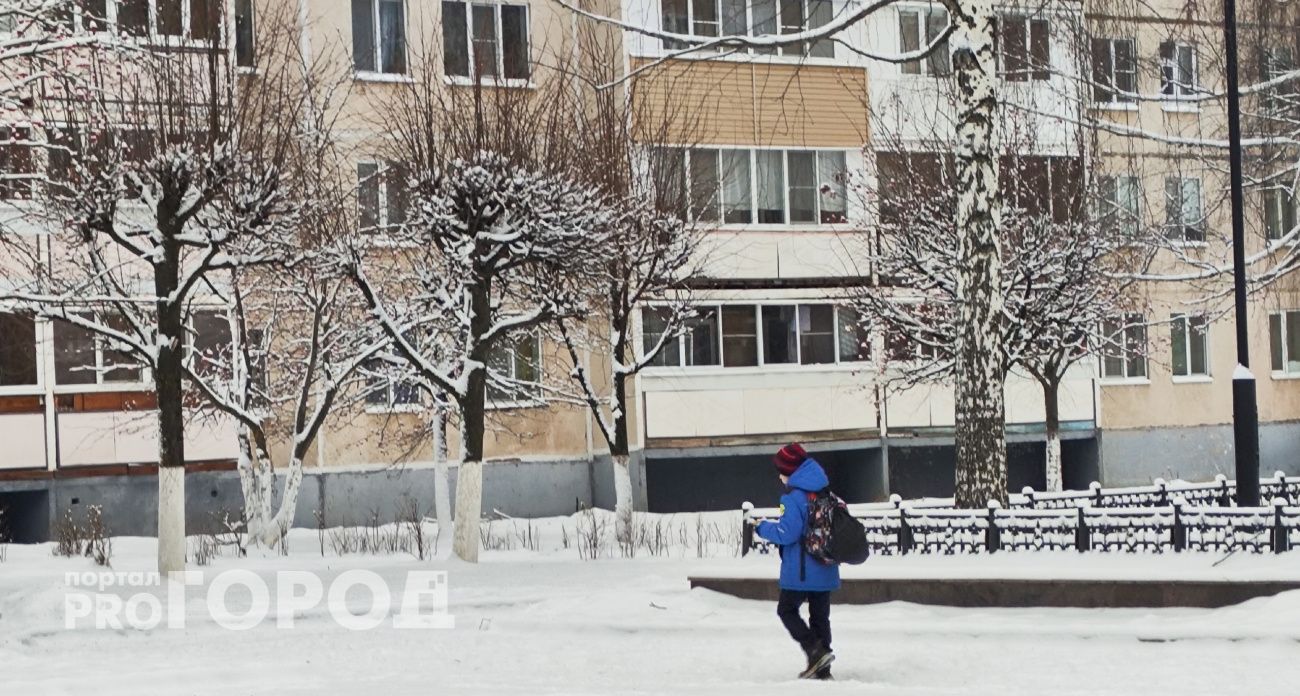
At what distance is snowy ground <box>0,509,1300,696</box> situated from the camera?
11750 mm

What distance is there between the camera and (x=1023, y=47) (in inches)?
1029

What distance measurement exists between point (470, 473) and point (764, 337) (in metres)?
14.1

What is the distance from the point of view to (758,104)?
33312mm

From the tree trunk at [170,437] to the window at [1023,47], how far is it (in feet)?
29.1

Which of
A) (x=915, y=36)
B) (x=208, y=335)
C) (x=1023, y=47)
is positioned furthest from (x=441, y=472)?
(x=915, y=36)

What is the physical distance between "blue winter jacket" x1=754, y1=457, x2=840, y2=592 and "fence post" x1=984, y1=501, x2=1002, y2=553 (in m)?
4.56

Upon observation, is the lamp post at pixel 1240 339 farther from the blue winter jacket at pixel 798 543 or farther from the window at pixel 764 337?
the window at pixel 764 337

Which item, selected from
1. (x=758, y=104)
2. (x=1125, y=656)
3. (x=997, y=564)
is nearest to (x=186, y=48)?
(x=997, y=564)

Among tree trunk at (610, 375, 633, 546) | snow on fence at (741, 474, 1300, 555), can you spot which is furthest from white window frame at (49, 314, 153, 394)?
snow on fence at (741, 474, 1300, 555)

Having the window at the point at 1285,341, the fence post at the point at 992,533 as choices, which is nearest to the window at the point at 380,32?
the fence post at the point at 992,533

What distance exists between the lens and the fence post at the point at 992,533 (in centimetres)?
1598

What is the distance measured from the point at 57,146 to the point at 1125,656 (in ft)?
34.5

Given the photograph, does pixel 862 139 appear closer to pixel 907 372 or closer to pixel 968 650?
pixel 907 372

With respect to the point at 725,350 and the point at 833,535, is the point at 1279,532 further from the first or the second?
the point at 725,350
